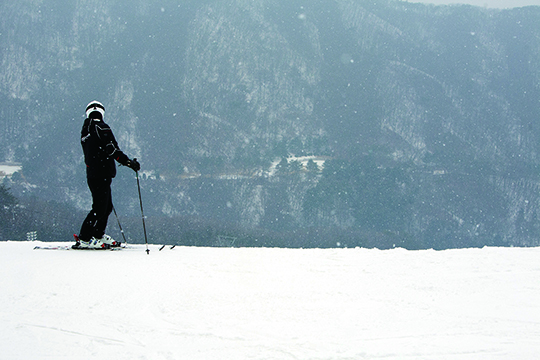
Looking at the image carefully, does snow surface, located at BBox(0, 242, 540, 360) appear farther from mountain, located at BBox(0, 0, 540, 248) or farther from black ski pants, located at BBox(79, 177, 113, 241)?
mountain, located at BBox(0, 0, 540, 248)

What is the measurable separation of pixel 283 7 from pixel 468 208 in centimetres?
12659

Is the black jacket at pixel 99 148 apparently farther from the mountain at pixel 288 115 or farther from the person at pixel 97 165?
the mountain at pixel 288 115

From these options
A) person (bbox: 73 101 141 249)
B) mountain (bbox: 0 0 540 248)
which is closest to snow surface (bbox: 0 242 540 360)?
person (bbox: 73 101 141 249)

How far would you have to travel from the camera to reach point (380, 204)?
364ft

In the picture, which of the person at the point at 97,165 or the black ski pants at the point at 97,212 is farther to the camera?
the black ski pants at the point at 97,212

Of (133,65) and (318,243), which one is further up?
(133,65)

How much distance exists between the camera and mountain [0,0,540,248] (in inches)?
4235

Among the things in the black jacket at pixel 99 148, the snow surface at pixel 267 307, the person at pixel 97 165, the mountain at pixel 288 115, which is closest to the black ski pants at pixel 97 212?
the person at pixel 97 165

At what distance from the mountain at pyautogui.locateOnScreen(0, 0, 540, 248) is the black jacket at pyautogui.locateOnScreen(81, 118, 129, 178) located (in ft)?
232

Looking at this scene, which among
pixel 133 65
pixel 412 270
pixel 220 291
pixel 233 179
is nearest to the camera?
pixel 220 291

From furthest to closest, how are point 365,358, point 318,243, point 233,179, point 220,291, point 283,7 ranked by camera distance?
point 283,7 → point 233,179 → point 318,243 → point 220,291 → point 365,358

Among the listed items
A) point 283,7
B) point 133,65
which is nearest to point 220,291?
point 133,65

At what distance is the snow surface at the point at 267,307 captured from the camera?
9.09ft

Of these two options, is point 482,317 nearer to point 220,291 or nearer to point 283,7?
point 220,291
